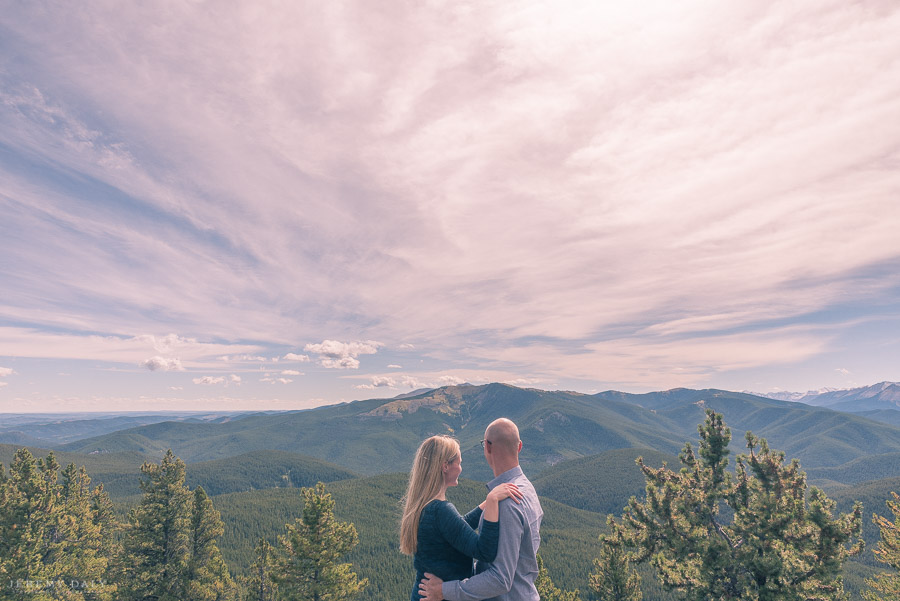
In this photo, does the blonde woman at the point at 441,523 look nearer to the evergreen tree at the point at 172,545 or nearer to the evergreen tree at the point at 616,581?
the evergreen tree at the point at 616,581

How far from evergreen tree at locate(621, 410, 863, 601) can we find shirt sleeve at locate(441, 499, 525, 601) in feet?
44.3

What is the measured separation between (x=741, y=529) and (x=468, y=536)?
1616cm

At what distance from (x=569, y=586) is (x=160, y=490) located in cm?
13566

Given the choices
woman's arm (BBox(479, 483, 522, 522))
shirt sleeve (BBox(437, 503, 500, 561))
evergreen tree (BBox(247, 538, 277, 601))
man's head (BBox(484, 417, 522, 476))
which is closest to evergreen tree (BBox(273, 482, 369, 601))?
evergreen tree (BBox(247, 538, 277, 601))

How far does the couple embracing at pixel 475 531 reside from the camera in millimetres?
4801

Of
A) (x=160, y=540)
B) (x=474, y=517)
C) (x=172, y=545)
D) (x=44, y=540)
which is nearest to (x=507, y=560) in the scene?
(x=474, y=517)

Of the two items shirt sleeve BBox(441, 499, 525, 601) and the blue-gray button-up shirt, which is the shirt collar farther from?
shirt sleeve BBox(441, 499, 525, 601)

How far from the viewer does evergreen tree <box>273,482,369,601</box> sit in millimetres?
24312

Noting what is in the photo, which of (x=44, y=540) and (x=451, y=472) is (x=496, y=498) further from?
(x=44, y=540)

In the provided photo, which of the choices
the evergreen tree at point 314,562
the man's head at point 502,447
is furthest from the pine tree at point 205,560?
the man's head at point 502,447

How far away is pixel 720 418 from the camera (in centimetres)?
1661

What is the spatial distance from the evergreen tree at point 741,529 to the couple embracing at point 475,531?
518 inches

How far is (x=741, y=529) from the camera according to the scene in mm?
15023

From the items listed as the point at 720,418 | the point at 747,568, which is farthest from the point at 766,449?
the point at 747,568
